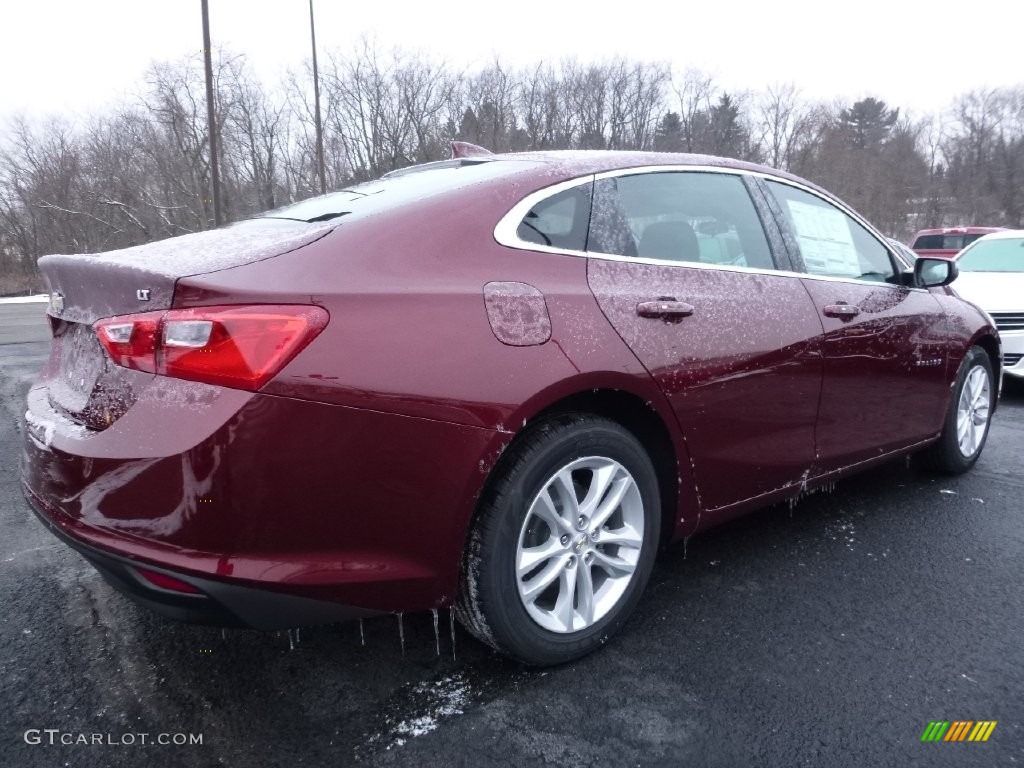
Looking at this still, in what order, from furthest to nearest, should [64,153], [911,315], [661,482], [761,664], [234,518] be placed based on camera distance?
1. [64,153]
2. [911,315]
3. [661,482]
4. [761,664]
5. [234,518]

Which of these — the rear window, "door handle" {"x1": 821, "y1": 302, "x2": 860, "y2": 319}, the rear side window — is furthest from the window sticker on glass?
the rear window

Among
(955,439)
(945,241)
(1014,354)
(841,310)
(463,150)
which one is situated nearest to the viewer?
(841,310)

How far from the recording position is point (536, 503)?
207 cm

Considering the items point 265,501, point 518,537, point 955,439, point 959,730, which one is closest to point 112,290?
point 265,501

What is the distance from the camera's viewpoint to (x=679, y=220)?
264 cm

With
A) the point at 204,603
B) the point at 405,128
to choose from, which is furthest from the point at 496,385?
the point at 405,128

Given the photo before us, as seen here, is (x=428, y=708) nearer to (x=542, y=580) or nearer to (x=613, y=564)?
(x=542, y=580)

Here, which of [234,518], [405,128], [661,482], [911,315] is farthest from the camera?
[405,128]

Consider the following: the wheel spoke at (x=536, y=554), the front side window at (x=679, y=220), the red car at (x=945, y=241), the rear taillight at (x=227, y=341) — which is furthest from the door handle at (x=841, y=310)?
the red car at (x=945, y=241)

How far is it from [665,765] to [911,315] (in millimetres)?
2546

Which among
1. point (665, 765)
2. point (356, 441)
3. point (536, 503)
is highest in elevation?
point (356, 441)

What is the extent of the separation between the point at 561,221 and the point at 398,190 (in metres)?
0.55

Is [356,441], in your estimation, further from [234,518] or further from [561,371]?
[561,371]

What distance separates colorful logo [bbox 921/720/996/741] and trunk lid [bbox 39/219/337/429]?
2030 mm
